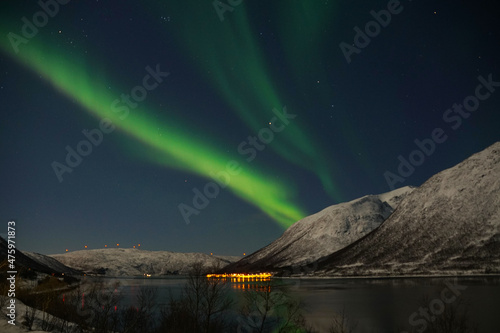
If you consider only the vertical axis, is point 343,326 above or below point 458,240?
below

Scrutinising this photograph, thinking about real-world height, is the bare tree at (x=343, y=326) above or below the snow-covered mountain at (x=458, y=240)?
below

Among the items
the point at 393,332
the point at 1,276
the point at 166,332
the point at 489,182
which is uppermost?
the point at 489,182

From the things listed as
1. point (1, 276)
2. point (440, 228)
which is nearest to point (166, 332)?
point (1, 276)

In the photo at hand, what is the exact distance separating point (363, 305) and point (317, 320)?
19.1m

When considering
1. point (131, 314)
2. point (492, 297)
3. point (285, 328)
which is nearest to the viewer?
point (285, 328)

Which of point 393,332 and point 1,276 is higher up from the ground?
point 1,276

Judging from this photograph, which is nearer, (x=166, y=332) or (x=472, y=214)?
(x=166, y=332)

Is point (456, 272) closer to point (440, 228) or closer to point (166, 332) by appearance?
point (440, 228)

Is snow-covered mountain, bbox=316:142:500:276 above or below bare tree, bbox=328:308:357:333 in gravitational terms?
above

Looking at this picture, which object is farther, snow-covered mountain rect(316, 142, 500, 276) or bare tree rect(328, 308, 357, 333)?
snow-covered mountain rect(316, 142, 500, 276)

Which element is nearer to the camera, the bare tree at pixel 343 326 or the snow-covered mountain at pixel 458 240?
the bare tree at pixel 343 326

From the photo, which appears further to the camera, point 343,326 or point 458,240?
point 458,240

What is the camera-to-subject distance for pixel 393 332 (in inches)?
1752

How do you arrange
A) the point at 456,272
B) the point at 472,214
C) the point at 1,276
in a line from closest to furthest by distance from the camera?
the point at 1,276
the point at 456,272
the point at 472,214
